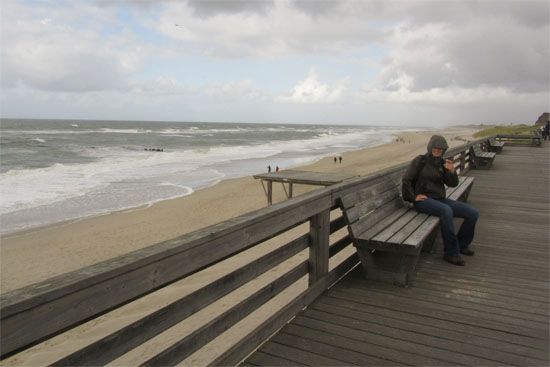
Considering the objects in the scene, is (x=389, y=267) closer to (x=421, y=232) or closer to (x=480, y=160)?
(x=421, y=232)

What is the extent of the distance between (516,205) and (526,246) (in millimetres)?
2774

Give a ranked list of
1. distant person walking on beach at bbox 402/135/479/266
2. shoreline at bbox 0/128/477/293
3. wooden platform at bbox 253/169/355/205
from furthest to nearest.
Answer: wooden platform at bbox 253/169/355/205, shoreline at bbox 0/128/477/293, distant person walking on beach at bbox 402/135/479/266

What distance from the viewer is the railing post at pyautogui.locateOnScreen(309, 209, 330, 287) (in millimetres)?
3471

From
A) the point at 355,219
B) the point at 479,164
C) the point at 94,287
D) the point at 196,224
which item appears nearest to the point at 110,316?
the point at 355,219

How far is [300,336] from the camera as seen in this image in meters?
2.94

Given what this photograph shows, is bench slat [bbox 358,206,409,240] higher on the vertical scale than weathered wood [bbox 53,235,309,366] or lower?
lower

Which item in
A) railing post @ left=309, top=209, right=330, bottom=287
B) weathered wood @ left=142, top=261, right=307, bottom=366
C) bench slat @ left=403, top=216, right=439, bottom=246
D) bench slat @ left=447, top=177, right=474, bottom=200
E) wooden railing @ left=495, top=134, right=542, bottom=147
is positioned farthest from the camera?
wooden railing @ left=495, top=134, right=542, bottom=147

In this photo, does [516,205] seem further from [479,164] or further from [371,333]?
[371,333]

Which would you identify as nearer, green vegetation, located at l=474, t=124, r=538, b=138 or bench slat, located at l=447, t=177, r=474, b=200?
bench slat, located at l=447, t=177, r=474, b=200

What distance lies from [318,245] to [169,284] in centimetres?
167

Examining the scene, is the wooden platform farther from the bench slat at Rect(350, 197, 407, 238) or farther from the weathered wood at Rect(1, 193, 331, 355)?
the weathered wood at Rect(1, 193, 331, 355)

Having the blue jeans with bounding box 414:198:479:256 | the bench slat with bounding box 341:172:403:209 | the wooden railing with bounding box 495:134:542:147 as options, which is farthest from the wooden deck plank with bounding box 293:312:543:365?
the wooden railing with bounding box 495:134:542:147

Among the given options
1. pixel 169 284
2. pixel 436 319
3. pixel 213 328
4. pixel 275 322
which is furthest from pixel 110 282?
pixel 436 319

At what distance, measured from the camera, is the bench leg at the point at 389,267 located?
3.84 meters
